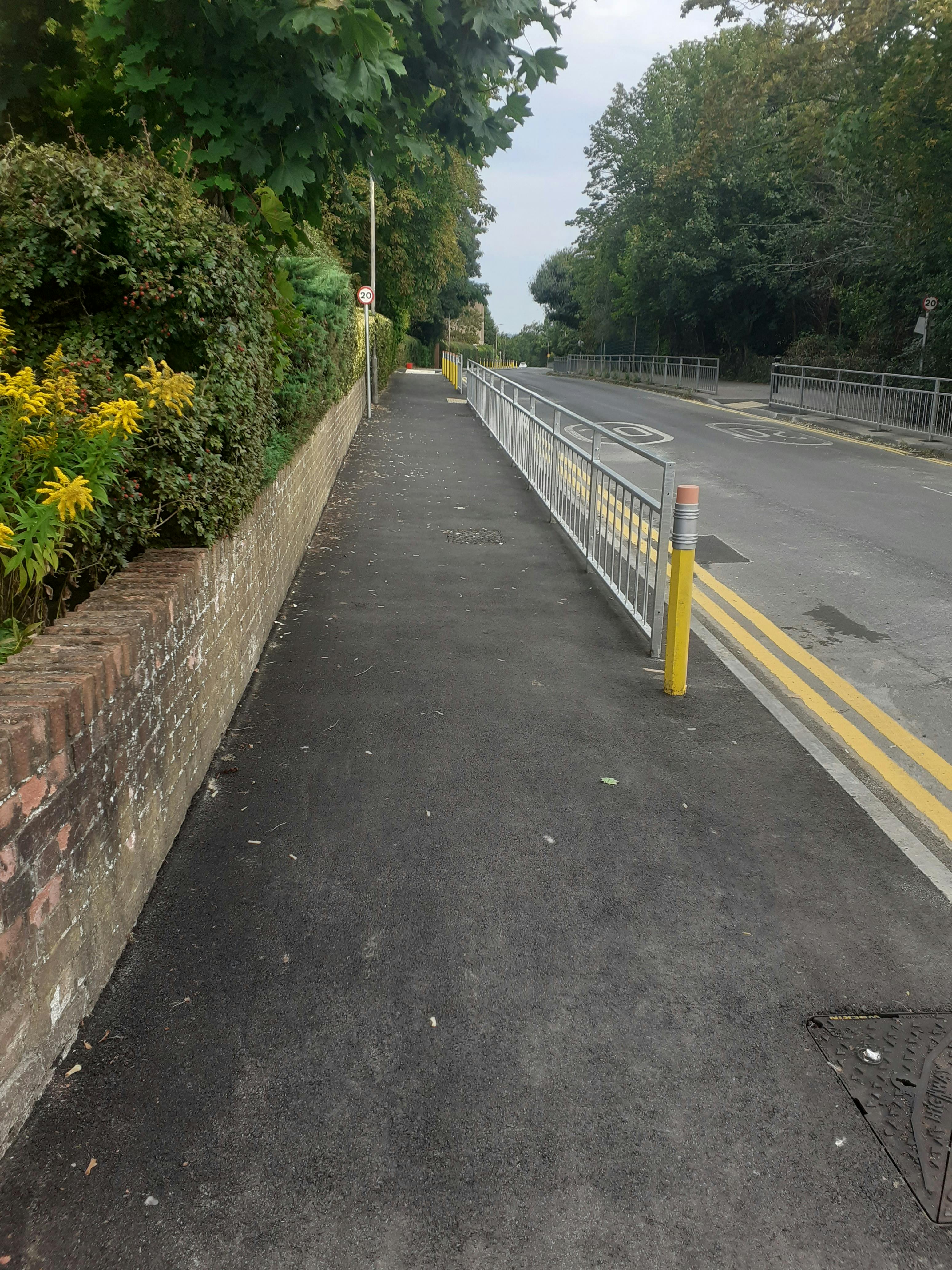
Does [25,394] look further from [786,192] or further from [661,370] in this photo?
[786,192]

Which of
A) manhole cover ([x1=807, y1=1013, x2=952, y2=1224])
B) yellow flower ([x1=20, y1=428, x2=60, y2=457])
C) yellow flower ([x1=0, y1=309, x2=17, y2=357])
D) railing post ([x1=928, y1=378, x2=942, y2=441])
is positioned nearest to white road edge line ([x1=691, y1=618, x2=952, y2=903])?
manhole cover ([x1=807, y1=1013, x2=952, y2=1224])

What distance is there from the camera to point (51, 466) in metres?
3.67

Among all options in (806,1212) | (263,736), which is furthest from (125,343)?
(806,1212)

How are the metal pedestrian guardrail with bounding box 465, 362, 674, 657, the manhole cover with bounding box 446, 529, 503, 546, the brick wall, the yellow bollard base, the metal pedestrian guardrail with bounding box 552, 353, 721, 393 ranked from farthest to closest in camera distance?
the metal pedestrian guardrail with bounding box 552, 353, 721, 393 → the manhole cover with bounding box 446, 529, 503, 546 → the metal pedestrian guardrail with bounding box 465, 362, 674, 657 → the yellow bollard base → the brick wall

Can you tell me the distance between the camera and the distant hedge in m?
4.25

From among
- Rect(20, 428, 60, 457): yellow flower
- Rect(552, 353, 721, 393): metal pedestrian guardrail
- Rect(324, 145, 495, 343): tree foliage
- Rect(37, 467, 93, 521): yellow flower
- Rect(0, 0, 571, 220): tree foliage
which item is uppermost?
Rect(324, 145, 495, 343): tree foliage

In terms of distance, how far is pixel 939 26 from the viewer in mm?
17422

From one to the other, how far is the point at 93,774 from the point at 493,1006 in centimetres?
149

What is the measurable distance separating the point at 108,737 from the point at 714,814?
2.71 meters

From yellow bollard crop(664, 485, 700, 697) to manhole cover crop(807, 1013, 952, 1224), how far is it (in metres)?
2.95

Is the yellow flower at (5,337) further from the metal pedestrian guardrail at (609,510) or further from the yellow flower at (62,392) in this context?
the metal pedestrian guardrail at (609,510)

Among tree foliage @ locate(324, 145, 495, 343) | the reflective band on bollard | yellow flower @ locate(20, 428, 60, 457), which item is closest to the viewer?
yellow flower @ locate(20, 428, 60, 457)

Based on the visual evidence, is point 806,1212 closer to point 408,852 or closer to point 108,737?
point 408,852

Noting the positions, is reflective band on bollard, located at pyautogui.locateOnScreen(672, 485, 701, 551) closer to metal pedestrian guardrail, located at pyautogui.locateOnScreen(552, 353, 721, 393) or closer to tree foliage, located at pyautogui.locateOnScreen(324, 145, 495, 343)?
tree foliage, located at pyautogui.locateOnScreen(324, 145, 495, 343)
